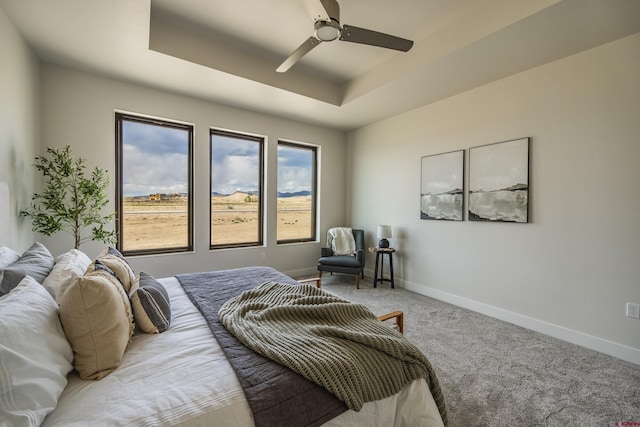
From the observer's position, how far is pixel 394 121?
437 cm

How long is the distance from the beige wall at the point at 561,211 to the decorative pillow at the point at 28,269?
12.8ft

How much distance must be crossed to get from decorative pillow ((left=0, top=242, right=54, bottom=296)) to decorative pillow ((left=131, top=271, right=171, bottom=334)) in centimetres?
46

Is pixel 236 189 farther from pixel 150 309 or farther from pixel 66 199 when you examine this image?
pixel 150 309

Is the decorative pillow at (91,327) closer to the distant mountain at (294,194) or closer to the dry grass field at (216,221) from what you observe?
the dry grass field at (216,221)

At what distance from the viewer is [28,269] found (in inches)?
55.4

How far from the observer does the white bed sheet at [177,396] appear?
923 mm

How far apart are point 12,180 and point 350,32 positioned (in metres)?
3.05

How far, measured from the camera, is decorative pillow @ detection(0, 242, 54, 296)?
126cm

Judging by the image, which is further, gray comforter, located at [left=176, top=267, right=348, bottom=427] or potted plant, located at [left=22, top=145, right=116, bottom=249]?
potted plant, located at [left=22, top=145, right=116, bottom=249]

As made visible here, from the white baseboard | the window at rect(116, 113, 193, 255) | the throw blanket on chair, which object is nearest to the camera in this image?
the white baseboard

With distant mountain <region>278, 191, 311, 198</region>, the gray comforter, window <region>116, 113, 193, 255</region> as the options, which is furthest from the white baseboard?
window <region>116, 113, 193, 255</region>

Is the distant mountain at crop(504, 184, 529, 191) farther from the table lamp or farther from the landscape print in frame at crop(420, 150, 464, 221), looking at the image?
the table lamp

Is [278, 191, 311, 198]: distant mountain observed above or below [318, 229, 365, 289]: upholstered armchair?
above

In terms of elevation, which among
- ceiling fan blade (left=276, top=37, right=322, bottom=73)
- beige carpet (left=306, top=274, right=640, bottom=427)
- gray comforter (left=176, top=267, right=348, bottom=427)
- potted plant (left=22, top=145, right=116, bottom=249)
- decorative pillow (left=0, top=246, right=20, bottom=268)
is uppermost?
ceiling fan blade (left=276, top=37, right=322, bottom=73)
